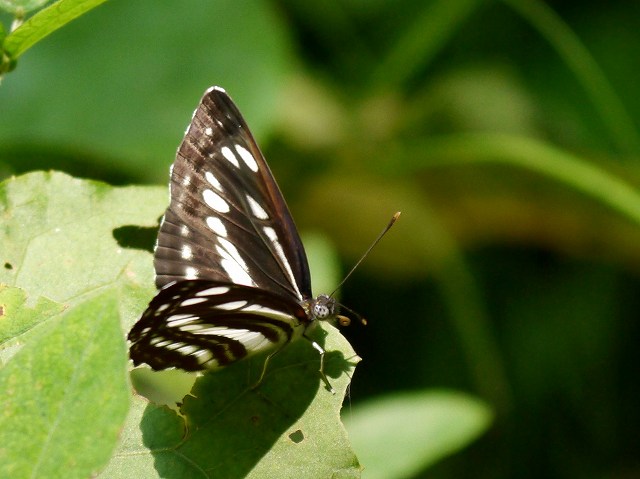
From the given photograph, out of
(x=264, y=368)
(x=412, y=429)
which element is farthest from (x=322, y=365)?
(x=412, y=429)

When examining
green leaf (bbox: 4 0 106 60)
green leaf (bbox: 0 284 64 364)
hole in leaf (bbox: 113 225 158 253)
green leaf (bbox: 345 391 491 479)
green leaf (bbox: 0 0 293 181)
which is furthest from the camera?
green leaf (bbox: 0 0 293 181)

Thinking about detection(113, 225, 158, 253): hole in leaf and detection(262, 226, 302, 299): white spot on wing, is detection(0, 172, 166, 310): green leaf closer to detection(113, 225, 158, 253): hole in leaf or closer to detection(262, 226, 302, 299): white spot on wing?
detection(113, 225, 158, 253): hole in leaf

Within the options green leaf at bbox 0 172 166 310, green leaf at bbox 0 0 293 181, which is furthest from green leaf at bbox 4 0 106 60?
green leaf at bbox 0 0 293 181

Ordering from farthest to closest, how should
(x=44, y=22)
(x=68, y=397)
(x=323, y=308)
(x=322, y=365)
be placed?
(x=323, y=308), (x=322, y=365), (x=44, y=22), (x=68, y=397)

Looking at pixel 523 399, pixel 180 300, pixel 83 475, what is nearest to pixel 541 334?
pixel 523 399

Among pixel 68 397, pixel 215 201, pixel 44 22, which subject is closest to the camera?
pixel 68 397

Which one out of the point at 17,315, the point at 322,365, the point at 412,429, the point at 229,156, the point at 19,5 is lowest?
the point at 412,429

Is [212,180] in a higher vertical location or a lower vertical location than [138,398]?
higher

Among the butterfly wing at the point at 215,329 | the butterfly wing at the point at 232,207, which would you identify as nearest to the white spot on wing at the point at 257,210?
the butterfly wing at the point at 232,207

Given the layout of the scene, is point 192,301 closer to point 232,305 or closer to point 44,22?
point 232,305
